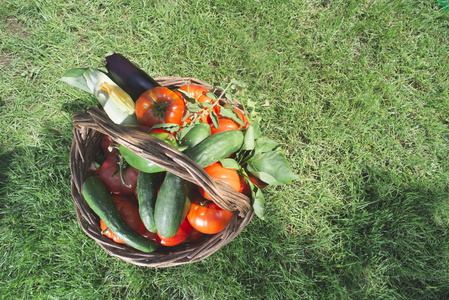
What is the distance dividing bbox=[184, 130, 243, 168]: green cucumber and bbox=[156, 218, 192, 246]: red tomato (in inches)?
19.1

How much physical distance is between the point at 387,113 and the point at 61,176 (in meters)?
2.83

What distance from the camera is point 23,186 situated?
2434 mm

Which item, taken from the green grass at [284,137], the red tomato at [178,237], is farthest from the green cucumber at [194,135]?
the green grass at [284,137]

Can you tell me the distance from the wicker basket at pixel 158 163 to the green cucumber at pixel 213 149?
169 millimetres

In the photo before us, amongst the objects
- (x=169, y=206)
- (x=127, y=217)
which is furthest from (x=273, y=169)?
(x=127, y=217)

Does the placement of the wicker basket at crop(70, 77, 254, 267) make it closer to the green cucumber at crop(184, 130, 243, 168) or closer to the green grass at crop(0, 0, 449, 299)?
the green cucumber at crop(184, 130, 243, 168)

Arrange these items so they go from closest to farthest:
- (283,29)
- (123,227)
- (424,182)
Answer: (123,227) < (424,182) < (283,29)

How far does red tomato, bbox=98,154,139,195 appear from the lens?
1.81m

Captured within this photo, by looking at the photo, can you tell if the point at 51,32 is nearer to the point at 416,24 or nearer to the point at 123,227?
the point at 123,227

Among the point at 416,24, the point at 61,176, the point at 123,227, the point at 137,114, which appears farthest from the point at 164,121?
the point at 416,24

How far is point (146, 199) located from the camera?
1.61 metres

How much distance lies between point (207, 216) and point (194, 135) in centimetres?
47

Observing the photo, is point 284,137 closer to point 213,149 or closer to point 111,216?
point 213,149

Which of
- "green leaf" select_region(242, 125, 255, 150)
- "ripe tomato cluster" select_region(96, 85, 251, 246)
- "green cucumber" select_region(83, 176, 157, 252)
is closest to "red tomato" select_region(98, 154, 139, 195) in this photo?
"ripe tomato cluster" select_region(96, 85, 251, 246)
